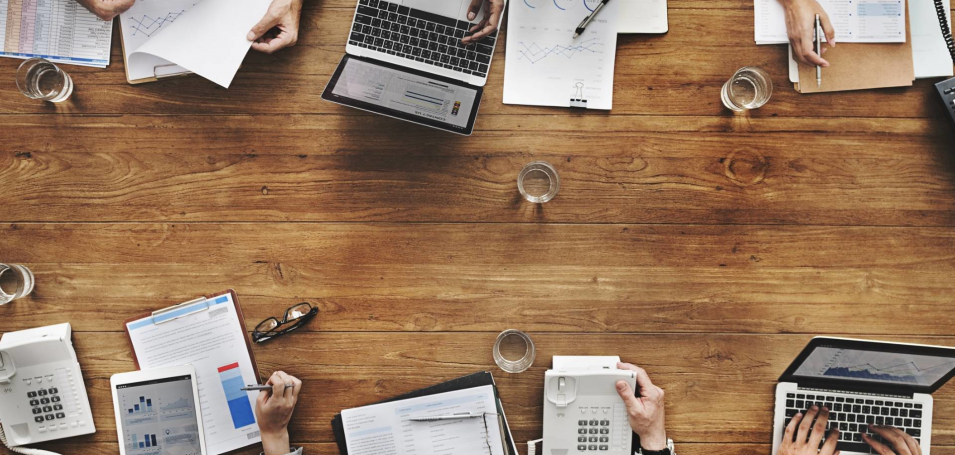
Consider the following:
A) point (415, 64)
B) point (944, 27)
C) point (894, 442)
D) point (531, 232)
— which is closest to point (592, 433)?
point (531, 232)

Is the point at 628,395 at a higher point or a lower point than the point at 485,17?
lower

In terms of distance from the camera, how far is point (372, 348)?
1.73 meters

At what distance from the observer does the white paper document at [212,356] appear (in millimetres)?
1706

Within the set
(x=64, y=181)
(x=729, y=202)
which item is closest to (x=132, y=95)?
(x=64, y=181)

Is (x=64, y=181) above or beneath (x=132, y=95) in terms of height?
beneath

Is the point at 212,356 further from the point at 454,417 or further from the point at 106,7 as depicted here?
the point at 106,7

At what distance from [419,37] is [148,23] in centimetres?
78

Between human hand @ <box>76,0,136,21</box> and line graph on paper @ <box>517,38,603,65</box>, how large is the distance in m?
1.11

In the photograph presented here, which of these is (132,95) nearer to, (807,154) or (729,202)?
(729,202)

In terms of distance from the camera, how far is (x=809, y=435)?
1697 millimetres

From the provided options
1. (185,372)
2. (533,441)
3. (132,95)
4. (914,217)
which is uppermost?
(132,95)

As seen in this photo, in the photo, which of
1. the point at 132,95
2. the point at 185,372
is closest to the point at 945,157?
the point at 185,372

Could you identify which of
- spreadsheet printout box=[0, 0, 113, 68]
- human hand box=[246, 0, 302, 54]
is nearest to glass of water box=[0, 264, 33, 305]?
spreadsheet printout box=[0, 0, 113, 68]

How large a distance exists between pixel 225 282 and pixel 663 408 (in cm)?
131
